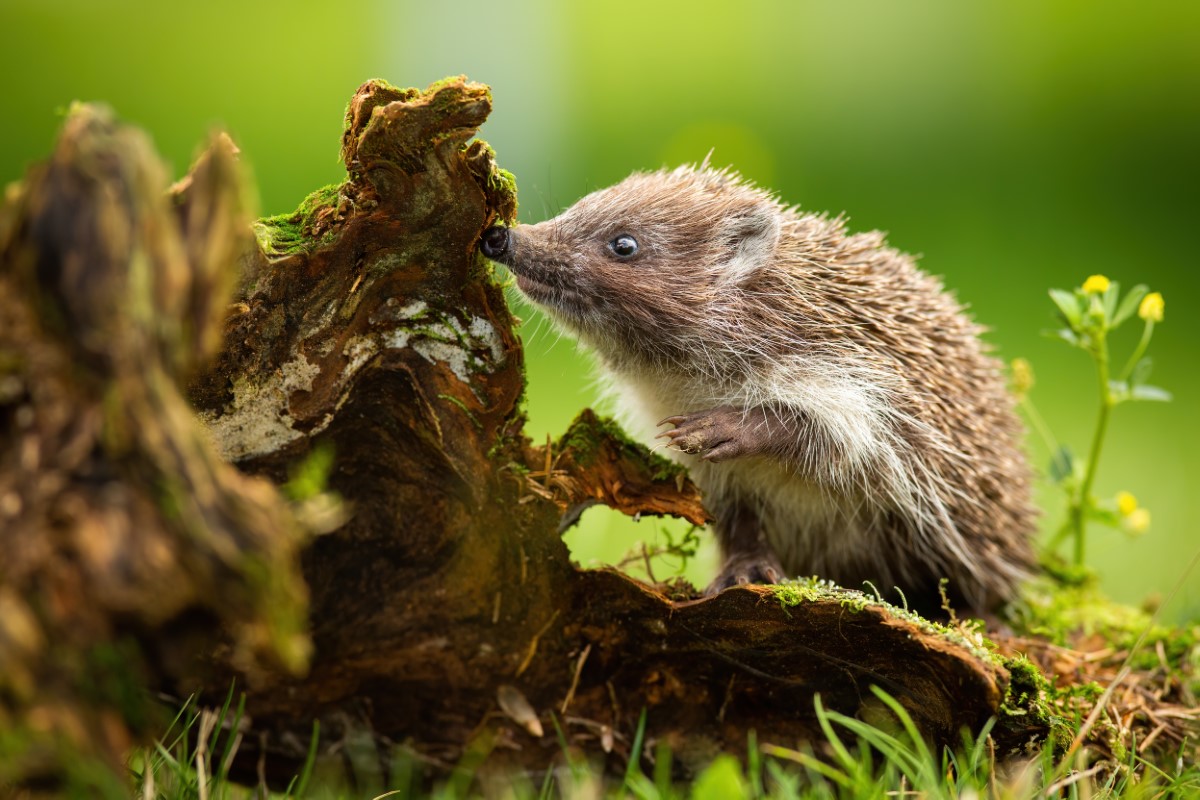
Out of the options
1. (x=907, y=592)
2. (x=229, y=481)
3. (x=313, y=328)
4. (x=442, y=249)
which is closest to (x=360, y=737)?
(x=313, y=328)

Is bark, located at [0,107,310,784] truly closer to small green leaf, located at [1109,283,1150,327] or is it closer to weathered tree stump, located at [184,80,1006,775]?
weathered tree stump, located at [184,80,1006,775]

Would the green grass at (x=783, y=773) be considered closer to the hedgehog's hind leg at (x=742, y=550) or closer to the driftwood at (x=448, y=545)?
the driftwood at (x=448, y=545)

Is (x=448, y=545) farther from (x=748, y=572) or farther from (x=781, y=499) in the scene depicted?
(x=781, y=499)

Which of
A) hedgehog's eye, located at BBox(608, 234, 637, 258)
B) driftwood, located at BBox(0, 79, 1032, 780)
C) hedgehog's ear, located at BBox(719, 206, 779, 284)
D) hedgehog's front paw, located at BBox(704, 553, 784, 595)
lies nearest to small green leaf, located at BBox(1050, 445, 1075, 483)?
hedgehog's front paw, located at BBox(704, 553, 784, 595)

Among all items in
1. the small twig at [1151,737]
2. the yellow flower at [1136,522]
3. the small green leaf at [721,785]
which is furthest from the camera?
the yellow flower at [1136,522]

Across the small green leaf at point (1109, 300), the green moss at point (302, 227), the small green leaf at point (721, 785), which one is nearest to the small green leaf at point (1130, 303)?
the small green leaf at point (1109, 300)

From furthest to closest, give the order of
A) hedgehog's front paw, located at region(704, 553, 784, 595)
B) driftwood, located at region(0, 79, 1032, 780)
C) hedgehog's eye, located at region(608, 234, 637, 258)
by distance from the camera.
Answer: hedgehog's eye, located at region(608, 234, 637, 258) → hedgehog's front paw, located at region(704, 553, 784, 595) → driftwood, located at region(0, 79, 1032, 780)

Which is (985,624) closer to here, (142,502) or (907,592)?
(907,592)
